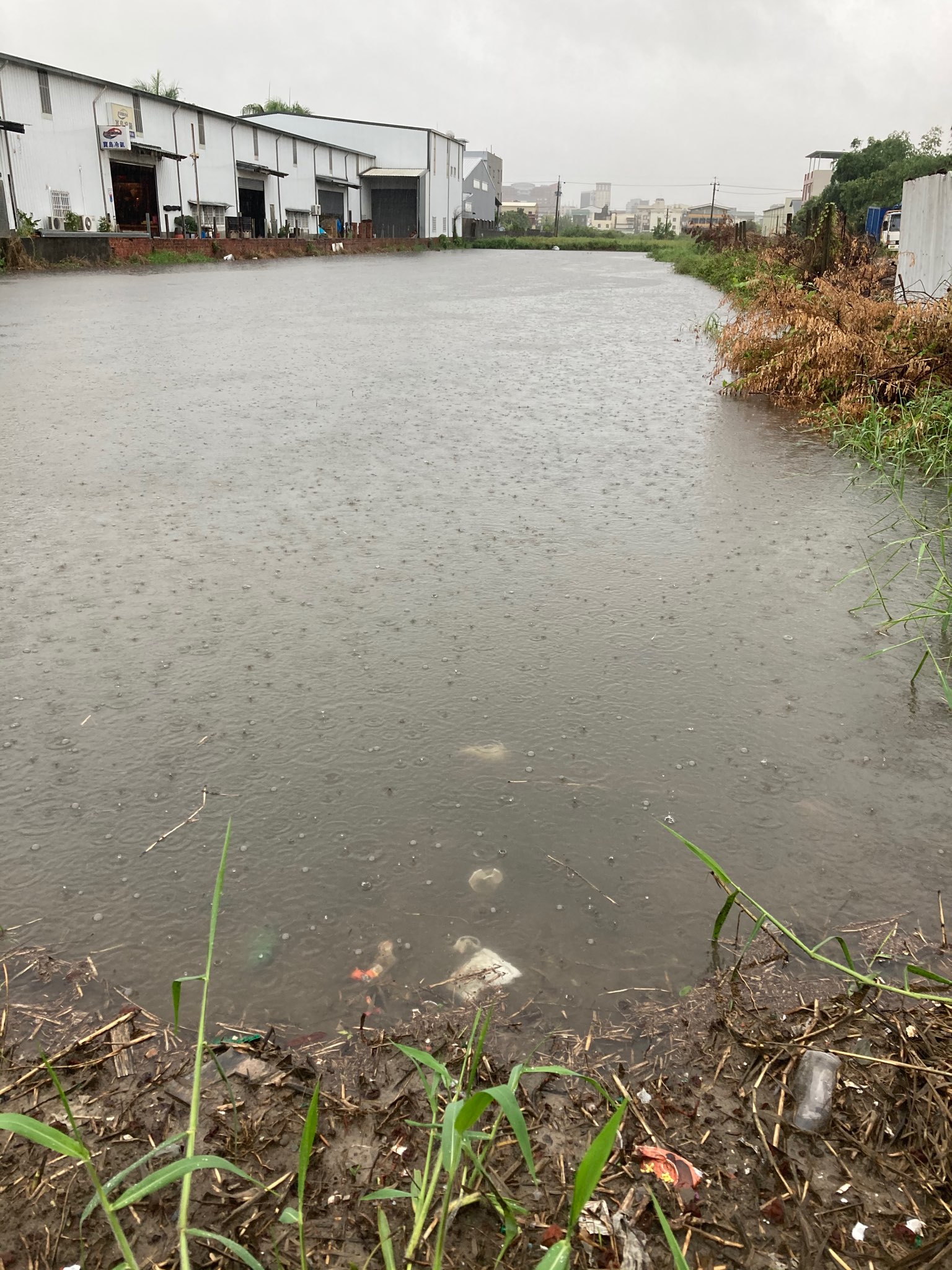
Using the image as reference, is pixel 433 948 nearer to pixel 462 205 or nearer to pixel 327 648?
pixel 327 648

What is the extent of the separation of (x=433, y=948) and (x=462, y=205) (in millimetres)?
86349

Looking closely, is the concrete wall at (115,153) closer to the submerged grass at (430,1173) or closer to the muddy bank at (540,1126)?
the muddy bank at (540,1126)

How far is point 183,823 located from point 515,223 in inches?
4403

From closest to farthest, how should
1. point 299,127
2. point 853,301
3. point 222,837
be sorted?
1. point 222,837
2. point 853,301
3. point 299,127

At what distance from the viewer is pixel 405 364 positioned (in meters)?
10.6

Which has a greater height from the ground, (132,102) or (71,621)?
(132,102)

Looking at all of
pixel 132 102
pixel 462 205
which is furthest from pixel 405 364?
pixel 462 205

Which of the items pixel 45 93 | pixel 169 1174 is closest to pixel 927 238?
pixel 169 1174

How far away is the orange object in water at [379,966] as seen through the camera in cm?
218

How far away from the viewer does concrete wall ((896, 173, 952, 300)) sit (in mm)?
11648

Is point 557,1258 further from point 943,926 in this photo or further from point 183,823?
point 183,823

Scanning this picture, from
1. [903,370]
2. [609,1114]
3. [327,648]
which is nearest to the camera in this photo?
[609,1114]

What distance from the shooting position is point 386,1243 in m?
1.47

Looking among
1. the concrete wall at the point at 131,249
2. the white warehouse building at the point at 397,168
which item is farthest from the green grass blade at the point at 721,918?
the white warehouse building at the point at 397,168
